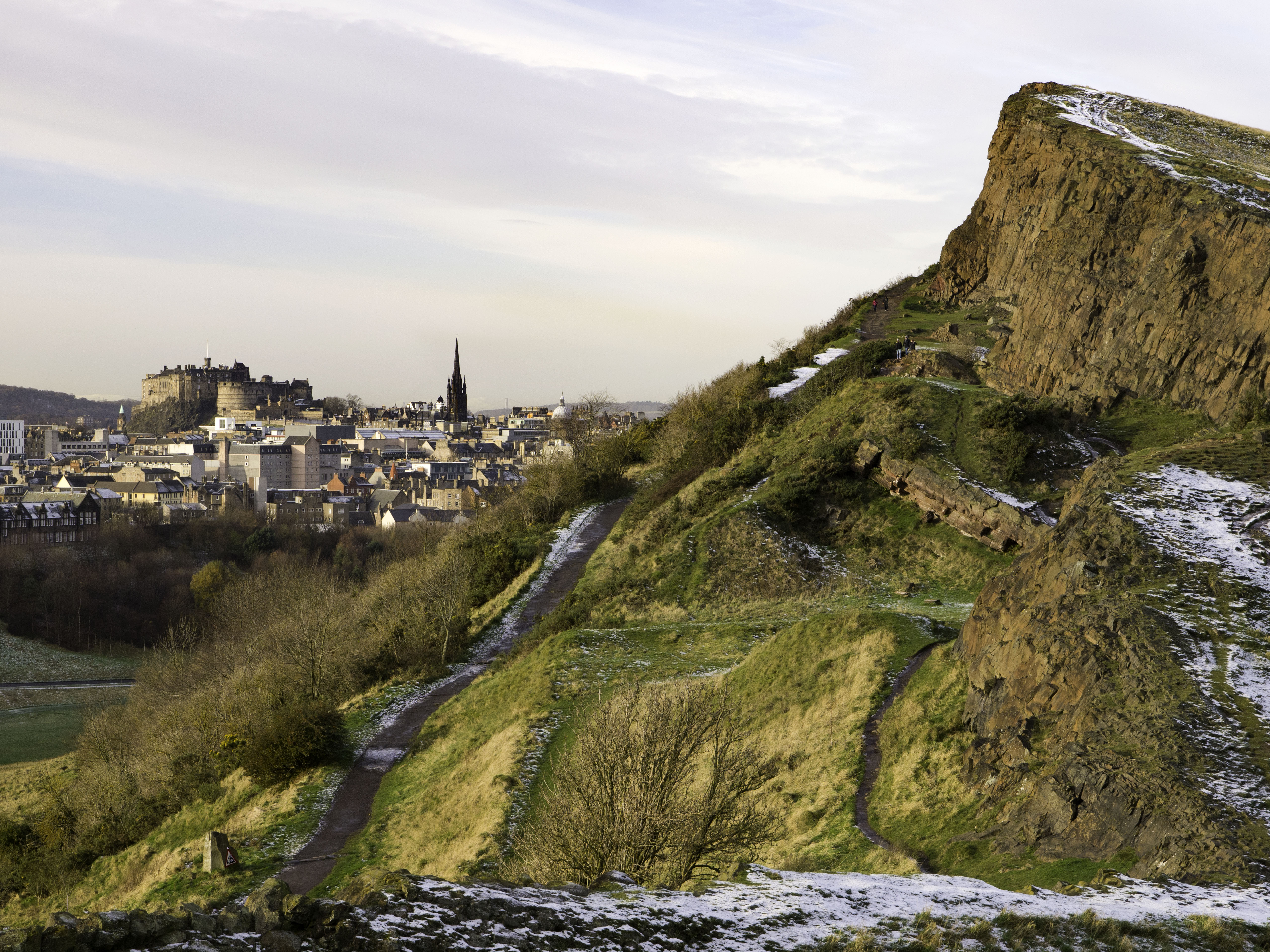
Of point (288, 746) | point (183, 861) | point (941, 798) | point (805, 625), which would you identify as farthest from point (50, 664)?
point (941, 798)

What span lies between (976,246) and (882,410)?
1834 centimetres

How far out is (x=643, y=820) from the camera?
12.6 m

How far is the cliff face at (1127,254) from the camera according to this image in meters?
32.1

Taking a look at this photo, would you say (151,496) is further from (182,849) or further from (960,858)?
(960,858)

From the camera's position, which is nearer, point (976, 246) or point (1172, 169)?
point (1172, 169)

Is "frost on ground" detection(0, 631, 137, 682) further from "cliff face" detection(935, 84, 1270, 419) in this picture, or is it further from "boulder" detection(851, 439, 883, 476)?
"cliff face" detection(935, 84, 1270, 419)

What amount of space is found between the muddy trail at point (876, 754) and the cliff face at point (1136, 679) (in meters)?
1.44

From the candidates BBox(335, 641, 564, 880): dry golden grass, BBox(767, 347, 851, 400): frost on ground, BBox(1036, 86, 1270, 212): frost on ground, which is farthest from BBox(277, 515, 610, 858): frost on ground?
BBox(1036, 86, 1270, 212): frost on ground

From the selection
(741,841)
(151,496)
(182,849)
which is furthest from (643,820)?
(151,496)

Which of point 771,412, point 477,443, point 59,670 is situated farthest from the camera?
point 477,443

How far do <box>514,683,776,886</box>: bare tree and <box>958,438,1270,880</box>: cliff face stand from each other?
12.8 feet

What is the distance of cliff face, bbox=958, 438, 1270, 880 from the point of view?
1280cm

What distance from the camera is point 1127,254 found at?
36.8 m

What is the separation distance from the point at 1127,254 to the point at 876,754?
83.7 feet
